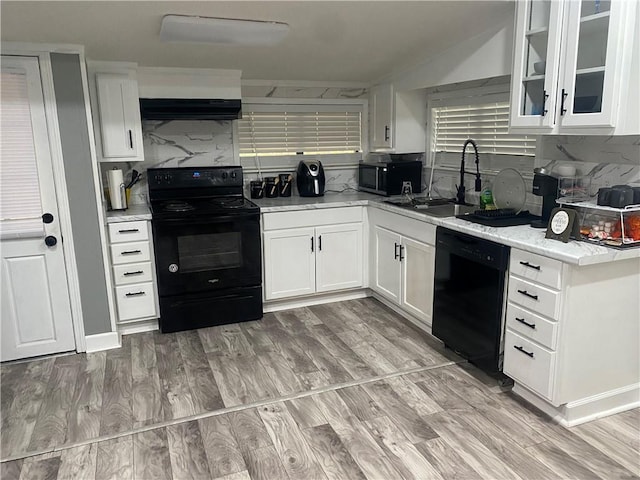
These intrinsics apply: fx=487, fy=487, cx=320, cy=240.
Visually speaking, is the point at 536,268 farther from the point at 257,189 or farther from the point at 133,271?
A: the point at 133,271

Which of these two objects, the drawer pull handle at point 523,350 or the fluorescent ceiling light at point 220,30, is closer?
the drawer pull handle at point 523,350

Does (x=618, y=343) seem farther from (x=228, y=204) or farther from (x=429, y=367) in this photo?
(x=228, y=204)

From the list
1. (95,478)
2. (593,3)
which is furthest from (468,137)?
(95,478)

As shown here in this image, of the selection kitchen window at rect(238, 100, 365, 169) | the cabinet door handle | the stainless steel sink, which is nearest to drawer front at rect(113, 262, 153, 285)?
kitchen window at rect(238, 100, 365, 169)

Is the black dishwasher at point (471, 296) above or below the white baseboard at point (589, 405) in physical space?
above

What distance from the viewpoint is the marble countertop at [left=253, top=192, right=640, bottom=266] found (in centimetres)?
221

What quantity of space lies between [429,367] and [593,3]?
214cm

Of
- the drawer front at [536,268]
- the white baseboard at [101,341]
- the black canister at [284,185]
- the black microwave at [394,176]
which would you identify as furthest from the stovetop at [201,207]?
the drawer front at [536,268]

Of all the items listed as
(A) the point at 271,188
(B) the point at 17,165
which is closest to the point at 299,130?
(A) the point at 271,188

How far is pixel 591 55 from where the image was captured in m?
2.36

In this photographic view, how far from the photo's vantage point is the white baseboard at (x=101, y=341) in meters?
3.31

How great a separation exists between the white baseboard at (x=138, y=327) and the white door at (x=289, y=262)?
88cm

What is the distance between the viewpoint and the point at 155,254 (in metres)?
3.49

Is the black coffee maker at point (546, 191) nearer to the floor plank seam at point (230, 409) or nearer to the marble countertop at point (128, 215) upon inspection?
the floor plank seam at point (230, 409)
